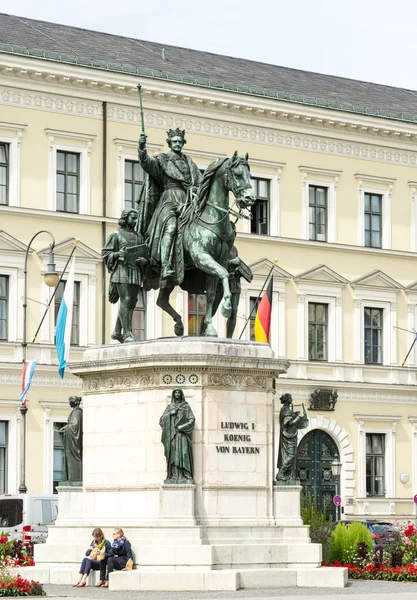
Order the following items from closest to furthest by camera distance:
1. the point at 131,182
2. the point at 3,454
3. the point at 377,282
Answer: the point at 3,454, the point at 131,182, the point at 377,282

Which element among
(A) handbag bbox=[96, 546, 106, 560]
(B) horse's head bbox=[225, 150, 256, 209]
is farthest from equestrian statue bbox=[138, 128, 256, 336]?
(A) handbag bbox=[96, 546, 106, 560]

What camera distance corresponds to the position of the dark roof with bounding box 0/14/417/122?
2331 inches

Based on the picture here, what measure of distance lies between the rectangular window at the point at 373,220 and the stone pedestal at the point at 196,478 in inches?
1443

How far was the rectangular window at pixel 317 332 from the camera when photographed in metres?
63.5

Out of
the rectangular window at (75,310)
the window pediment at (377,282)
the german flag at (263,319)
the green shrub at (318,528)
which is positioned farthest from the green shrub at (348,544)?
the window pediment at (377,282)

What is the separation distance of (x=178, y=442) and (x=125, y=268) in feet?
11.1

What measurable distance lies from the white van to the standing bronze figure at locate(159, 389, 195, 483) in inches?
643

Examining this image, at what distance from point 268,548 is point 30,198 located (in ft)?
99.2

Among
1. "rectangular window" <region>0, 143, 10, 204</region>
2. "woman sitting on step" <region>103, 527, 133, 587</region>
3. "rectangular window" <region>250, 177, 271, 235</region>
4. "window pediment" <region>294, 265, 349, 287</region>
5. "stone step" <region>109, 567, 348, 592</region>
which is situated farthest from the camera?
"window pediment" <region>294, 265, 349, 287</region>

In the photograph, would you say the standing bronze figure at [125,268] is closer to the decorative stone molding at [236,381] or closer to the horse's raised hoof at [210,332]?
the horse's raised hoof at [210,332]

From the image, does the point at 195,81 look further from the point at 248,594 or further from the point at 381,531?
the point at 248,594

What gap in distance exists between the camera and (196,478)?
92.6ft

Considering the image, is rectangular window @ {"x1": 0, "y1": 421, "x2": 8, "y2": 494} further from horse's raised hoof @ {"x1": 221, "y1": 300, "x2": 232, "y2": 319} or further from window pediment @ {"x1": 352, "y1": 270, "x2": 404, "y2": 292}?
horse's raised hoof @ {"x1": 221, "y1": 300, "x2": 232, "y2": 319}

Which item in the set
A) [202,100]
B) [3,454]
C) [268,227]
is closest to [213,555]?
[3,454]
